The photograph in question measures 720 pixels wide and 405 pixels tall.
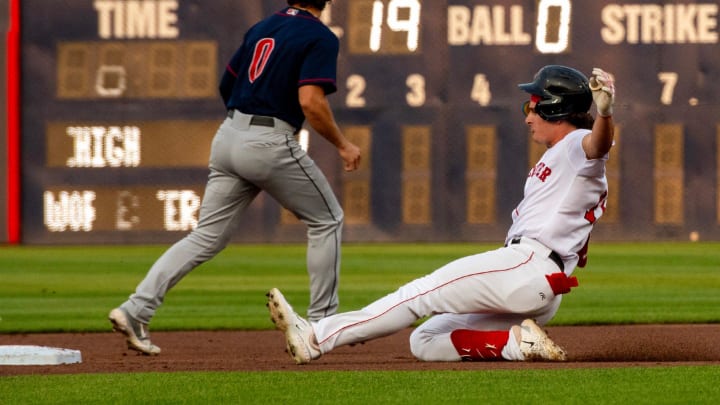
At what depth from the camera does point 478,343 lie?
5.38 metres

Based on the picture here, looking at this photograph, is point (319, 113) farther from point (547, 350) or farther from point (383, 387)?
point (383, 387)

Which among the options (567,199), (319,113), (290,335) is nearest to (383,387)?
(290,335)

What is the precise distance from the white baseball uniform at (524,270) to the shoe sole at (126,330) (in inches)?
42.4

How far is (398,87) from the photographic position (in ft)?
46.7

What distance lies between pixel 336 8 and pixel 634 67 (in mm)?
3016

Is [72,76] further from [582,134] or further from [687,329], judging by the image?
[582,134]

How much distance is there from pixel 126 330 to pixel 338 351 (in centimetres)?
99

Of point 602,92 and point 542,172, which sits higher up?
point 602,92

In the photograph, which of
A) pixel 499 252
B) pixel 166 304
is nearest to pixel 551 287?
pixel 499 252

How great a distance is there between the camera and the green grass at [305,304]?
438 cm

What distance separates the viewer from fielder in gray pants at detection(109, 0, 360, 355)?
232 inches

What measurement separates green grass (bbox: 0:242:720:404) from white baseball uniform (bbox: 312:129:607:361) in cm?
28

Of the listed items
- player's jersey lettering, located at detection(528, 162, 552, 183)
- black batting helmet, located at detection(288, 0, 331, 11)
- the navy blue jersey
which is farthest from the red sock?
black batting helmet, located at detection(288, 0, 331, 11)

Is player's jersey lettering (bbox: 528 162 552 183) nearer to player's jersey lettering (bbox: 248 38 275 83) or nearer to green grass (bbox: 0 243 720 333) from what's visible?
player's jersey lettering (bbox: 248 38 275 83)
